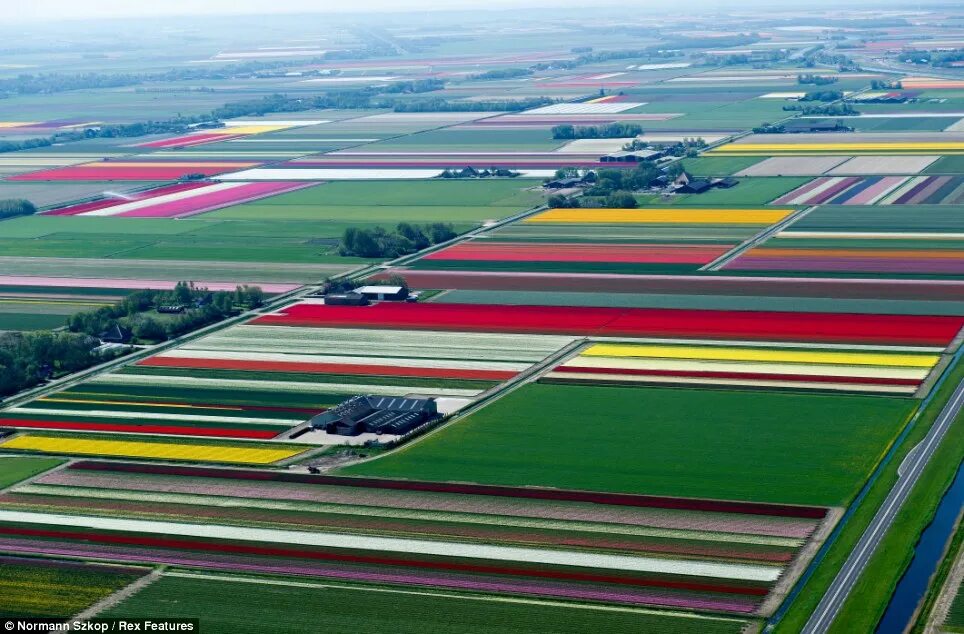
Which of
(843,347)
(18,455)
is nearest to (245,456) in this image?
(18,455)

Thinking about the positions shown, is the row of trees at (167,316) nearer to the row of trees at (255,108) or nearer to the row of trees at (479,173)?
the row of trees at (479,173)

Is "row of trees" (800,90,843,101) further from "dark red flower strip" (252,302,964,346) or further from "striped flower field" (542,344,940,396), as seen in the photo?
"striped flower field" (542,344,940,396)

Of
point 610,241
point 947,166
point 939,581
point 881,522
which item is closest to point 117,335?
point 610,241

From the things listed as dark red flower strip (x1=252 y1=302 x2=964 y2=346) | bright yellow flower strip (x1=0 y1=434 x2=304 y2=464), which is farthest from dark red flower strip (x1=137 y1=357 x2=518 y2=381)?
bright yellow flower strip (x1=0 y1=434 x2=304 y2=464)

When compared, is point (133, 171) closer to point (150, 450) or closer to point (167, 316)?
point (167, 316)

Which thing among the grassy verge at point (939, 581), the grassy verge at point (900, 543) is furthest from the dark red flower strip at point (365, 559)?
the grassy verge at point (939, 581)

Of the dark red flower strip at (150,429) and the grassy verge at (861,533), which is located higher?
the dark red flower strip at (150,429)

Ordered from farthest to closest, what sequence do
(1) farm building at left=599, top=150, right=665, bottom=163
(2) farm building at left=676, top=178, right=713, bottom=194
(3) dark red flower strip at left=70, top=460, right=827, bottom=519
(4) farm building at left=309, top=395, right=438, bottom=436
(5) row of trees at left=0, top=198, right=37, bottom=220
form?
(1) farm building at left=599, top=150, right=665, bottom=163 → (5) row of trees at left=0, top=198, right=37, bottom=220 → (2) farm building at left=676, top=178, right=713, bottom=194 → (4) farm building at left=309, top=395, right=438, bottom=436 → (3) dark red flower strip at left=70, top=460, right=827, bottom=519
